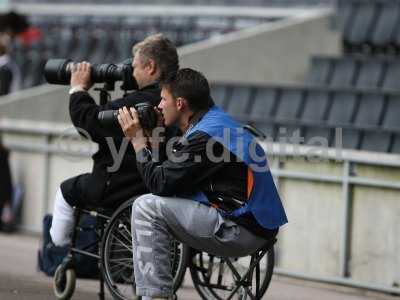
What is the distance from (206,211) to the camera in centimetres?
655

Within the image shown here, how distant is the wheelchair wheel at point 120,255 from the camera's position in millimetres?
7227

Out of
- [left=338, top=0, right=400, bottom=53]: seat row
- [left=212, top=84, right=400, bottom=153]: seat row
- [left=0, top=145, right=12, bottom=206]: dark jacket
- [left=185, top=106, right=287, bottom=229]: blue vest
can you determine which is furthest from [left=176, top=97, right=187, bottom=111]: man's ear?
[left=338, top=0, right=400, bottom=53]: seat row

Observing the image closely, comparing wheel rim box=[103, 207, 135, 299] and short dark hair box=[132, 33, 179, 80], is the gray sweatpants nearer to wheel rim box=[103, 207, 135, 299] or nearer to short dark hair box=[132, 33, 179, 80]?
wheel rim box=[103, 207, 135, 299]

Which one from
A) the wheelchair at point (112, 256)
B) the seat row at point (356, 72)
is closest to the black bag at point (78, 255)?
the wheelchair at point (112, 256)

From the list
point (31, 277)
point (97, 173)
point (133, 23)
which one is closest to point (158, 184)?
point (97, 173)

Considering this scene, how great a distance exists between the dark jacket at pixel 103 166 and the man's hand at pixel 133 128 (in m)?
0.59

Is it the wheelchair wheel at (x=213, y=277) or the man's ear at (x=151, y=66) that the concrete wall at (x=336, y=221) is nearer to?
the wheelchair wheel at (x=213, y=277)

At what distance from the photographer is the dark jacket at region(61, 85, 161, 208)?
7422 millimetres

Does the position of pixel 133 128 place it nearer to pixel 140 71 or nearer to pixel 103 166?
pixel 140 71

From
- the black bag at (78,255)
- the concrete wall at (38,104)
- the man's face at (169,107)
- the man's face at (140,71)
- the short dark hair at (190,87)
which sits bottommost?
the concrete wall at (38,104)

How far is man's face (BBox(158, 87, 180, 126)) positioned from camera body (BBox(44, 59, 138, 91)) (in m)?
0.85

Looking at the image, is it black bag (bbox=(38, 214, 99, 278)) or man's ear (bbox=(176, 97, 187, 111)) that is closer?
man's ear (bbox=(176, 97, 187, 111))

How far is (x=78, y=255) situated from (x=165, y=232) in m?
1.66

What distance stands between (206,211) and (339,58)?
656 cm
